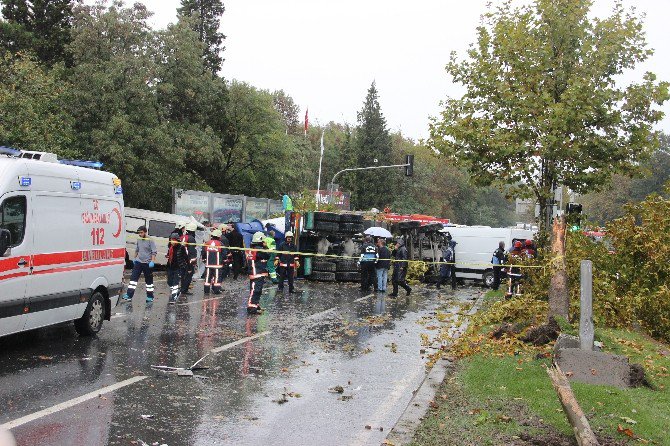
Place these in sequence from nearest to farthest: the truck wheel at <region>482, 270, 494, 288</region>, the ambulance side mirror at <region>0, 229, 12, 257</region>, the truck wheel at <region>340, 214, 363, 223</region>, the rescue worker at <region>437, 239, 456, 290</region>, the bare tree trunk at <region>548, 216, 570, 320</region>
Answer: the ambulance side mirror at <region>0, 229, 12, 257</region>, the bare tree trunk at <region>548, 216, 570, 320</region>, the truck wheel at <region>340, 214, 363, 223</region>, the rescue worker at <region>437, 239, 456, 290</region>, the truck wheel at <region>482, 270, 494, 288</region>

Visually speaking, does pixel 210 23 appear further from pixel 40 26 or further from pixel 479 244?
pixel 479 244

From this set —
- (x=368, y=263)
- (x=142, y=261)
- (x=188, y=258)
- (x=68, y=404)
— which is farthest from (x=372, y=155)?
(x=68, y=404)

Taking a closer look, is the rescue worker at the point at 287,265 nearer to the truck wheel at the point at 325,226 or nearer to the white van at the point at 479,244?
the truck wheel at the point at 325,226

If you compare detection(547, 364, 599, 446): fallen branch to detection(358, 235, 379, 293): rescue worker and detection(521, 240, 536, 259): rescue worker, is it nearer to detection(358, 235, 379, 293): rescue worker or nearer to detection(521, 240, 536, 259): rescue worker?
detection(521, 240, 536, 259): rescue worker

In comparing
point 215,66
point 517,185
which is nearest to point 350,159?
point 215,66

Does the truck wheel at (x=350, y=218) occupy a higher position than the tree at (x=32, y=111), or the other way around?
the tree at (x=32, y=111)

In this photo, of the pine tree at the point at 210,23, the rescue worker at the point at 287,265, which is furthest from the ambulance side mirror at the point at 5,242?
the pine tree at the point at 210,23

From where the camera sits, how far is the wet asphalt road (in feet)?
23.6

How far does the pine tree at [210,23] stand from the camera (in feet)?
177

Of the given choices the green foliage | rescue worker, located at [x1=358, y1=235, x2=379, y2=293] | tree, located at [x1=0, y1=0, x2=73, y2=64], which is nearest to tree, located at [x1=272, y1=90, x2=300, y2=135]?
the green foliage

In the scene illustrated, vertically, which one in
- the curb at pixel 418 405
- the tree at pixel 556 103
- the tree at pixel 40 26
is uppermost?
the tree at pixel 40 26

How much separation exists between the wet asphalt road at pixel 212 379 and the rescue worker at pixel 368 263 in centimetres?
693

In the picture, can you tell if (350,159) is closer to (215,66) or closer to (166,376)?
(215,66)

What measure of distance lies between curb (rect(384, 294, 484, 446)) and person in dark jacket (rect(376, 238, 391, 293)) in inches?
450
